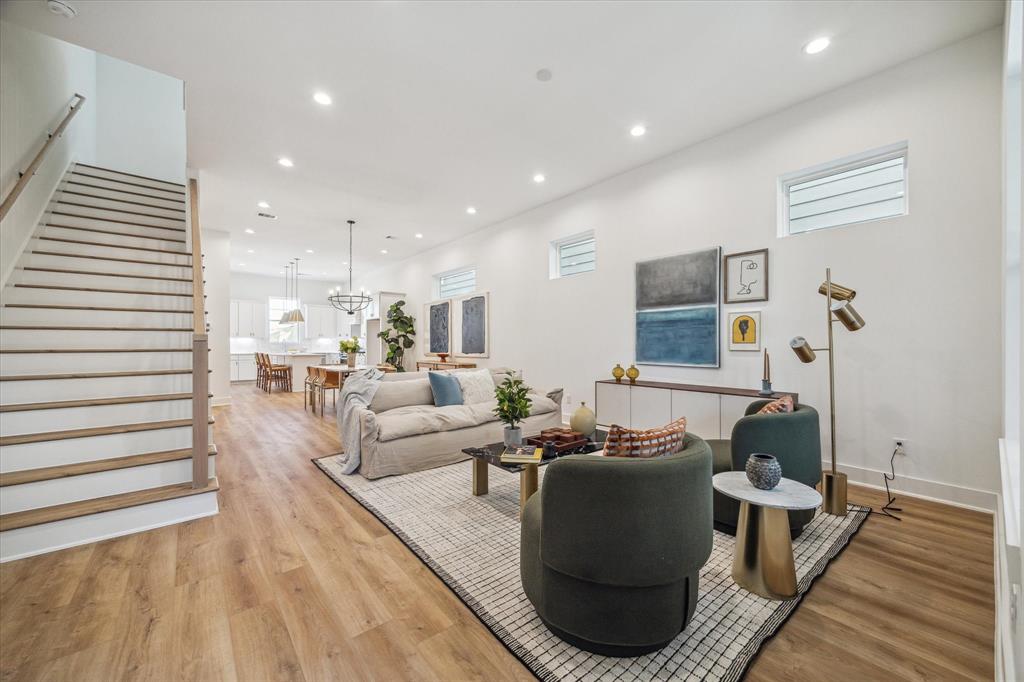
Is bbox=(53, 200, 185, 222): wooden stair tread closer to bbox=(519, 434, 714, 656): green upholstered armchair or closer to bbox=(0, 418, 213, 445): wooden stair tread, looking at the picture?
bbox=(0, 418, 213, 445): wooden stair tread

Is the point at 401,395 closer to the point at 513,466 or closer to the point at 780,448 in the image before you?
the point at 513,466

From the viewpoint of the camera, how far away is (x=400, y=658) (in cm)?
153

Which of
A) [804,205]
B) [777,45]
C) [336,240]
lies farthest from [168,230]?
[804,205]

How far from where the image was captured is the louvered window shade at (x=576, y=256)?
557 centimetres


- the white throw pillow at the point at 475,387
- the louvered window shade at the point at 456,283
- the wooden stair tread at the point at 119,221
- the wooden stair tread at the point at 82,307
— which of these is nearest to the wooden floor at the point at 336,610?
the white throw pillow at the point at 475,387

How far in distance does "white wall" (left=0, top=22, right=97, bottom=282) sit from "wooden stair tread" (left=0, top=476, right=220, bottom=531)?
2.10 metres

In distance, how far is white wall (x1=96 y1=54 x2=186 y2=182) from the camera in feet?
18.9

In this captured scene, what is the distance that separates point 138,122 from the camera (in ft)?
19.5

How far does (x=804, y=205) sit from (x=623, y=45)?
85.4 inches

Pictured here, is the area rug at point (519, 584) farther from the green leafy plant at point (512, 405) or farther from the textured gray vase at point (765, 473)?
the green leafy plant at point (512, 405)

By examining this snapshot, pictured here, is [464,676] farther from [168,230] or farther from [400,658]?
[168,230]

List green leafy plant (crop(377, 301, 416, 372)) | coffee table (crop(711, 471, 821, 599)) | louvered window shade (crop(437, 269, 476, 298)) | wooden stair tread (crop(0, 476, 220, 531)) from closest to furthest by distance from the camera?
coffee table (crop(711, 471, 821, 599))
wooden stair tread (crop(0, 476, 220, 531))
louvered window shade (crop(437, 269, 476, 298))
green leafy plant (crop(377, 301, 416, 372))

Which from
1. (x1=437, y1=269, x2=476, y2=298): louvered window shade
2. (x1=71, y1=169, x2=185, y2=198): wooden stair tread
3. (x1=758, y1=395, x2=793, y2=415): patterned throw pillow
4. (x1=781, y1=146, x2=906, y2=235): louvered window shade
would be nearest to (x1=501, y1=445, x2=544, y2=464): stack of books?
(x1=758, y1=395, x2=793, y2=415): patterned throw pillow

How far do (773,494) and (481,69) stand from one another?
3.36 metres
